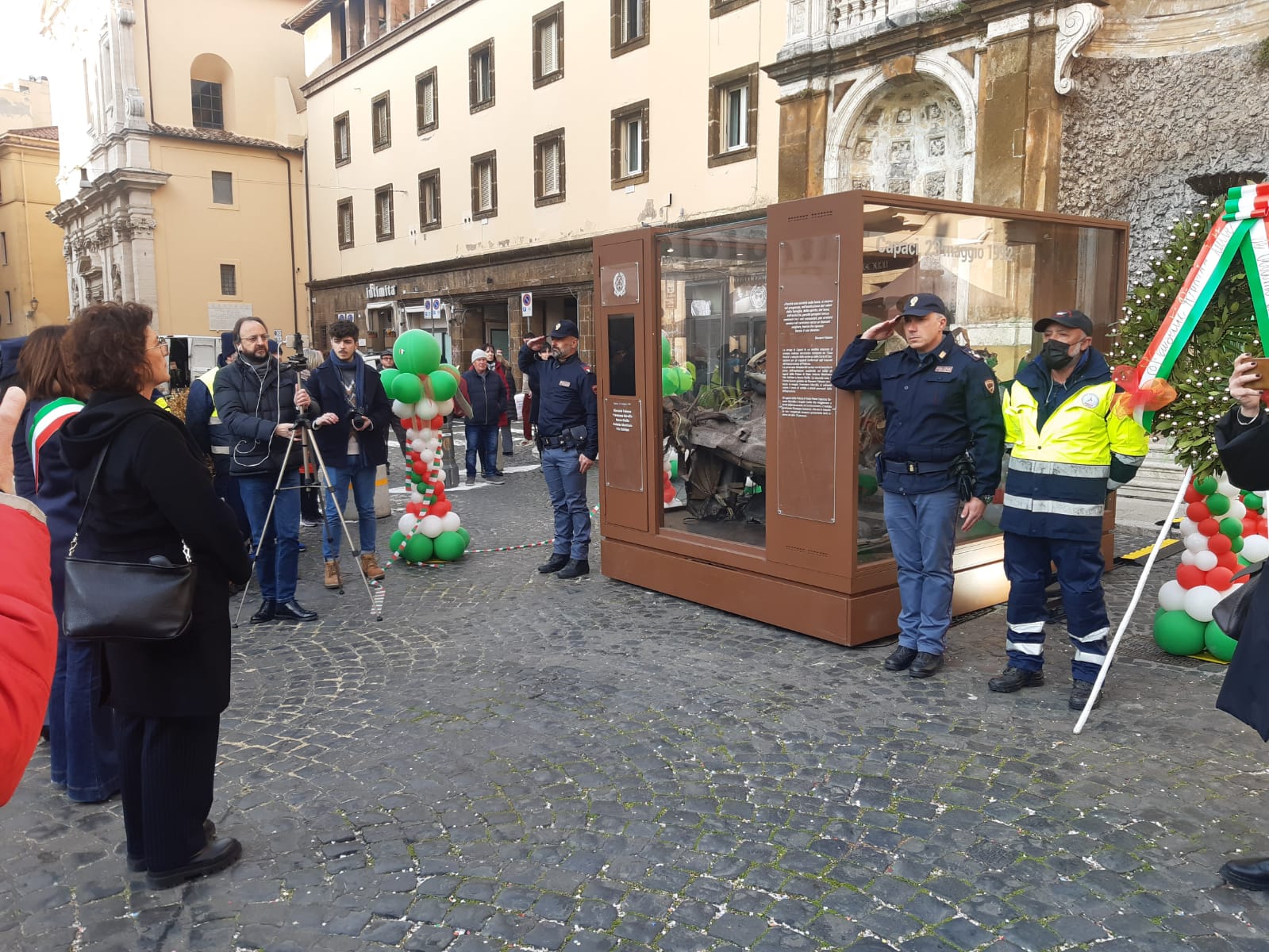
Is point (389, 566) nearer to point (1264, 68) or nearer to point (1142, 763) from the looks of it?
point (1142, 763)

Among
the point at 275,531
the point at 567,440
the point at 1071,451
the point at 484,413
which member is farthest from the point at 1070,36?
the point at 275,531

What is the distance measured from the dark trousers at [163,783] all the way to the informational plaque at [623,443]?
13.5ft

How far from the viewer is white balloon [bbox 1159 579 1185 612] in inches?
213

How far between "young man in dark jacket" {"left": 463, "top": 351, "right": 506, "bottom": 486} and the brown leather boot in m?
5.67

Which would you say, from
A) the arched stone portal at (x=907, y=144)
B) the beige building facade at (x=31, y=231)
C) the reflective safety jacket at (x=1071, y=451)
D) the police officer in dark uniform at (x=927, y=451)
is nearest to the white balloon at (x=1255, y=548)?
the reflective safety jacket at (x=1071, y=451)

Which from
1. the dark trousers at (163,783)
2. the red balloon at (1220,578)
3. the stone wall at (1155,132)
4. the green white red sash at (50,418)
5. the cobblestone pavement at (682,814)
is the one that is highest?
the stone wall at (1155,132)

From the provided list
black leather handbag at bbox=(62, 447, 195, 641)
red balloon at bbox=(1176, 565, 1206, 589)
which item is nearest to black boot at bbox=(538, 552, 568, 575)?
red balloon at bbox=(1176, 565, 1206, 589)

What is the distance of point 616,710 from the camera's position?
15.5 feet

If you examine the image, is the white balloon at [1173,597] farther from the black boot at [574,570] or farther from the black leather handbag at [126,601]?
the black leather handbag at [126,601]

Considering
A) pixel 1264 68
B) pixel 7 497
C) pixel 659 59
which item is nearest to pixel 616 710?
pixel 7 497

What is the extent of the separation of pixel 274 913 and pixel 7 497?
2089mm

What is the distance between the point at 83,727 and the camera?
3861 mm

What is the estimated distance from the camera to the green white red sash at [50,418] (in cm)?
380

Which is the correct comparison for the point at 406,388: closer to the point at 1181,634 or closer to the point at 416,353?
the point at 416,353
